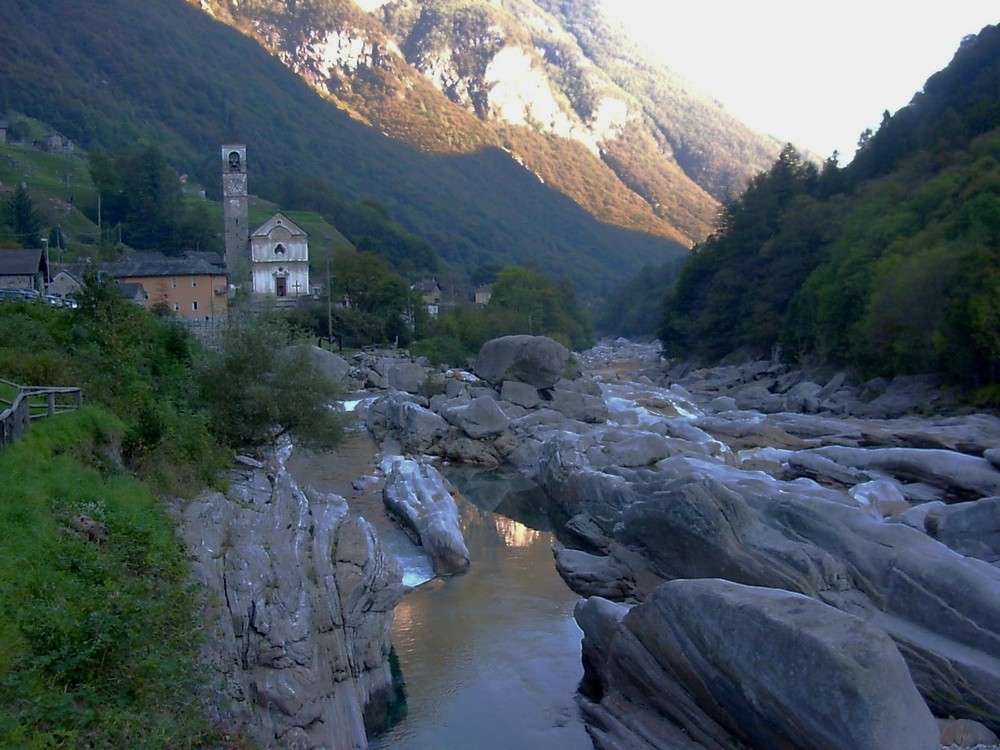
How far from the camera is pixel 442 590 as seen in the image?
21.2 meters

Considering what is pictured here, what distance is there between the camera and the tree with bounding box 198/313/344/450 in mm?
24953

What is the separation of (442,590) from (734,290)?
55.8m

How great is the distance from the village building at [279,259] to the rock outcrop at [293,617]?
67.8 metres

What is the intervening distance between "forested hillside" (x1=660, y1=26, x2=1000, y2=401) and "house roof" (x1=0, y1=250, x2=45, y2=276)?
40755 mm

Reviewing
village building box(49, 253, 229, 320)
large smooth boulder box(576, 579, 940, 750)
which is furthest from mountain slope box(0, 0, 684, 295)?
large smooth boulder box(576, 579, 940, 750)

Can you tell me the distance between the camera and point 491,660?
17516 mm

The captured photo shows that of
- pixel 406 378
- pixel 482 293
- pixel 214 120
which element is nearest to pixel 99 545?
pixel 406 378

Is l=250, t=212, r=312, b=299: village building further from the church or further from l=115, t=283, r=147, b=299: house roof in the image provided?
l=115, t=283, r=147, b=299: house roof

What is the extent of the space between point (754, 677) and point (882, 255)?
4488cm

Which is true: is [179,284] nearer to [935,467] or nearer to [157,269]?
[157,269]

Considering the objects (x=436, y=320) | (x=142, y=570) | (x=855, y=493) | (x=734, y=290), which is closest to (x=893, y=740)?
(x=142, y=570)

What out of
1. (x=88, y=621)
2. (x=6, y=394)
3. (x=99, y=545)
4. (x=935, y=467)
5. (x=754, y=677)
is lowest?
(x=754, y=677)

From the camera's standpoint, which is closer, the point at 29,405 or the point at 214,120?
the point at 29,405

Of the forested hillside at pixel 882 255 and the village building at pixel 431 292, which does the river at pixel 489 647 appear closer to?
the forested hillside at pixel 882 255
